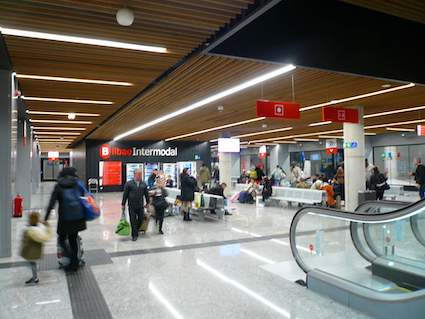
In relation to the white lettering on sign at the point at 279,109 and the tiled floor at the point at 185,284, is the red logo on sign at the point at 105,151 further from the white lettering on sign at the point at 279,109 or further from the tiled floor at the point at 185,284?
the white lettering on sign at the point at 279,109

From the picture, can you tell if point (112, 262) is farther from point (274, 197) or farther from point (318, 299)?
point (274, 197)

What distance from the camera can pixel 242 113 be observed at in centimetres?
1283

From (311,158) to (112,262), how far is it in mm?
26506

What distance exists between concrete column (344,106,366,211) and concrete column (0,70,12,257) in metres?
9.35

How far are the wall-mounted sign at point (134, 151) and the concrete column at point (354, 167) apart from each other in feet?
49.3

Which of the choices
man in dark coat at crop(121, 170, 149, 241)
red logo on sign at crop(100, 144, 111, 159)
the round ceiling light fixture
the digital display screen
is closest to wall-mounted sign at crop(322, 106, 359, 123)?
man in dark coat at crop(121, 170, 149, 241)

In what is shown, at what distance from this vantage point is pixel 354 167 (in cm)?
1115

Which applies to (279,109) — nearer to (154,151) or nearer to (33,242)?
(33,242)

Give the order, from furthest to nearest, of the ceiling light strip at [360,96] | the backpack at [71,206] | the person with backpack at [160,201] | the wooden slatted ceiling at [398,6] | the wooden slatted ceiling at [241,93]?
the ceiling light strip at [360,96]
the person with backpack at [160,201]
the wooden slatted ceiling at [241,93]
the backpack at [71,206]
the wooden slatted ceiling at [398,6]

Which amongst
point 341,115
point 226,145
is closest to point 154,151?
point 226,145

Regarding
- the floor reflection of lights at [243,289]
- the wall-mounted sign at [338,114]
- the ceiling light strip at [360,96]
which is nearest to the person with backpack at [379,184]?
the wall-mounted sign at [338,114]

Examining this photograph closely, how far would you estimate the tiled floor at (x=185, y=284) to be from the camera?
12.7ft

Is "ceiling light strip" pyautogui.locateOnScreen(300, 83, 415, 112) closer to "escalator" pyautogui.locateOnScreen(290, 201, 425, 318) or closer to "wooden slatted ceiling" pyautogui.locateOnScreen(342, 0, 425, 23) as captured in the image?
"wooden slatted ceiling" pyautogui.locateOnScreen(342, 0, 425, 23)

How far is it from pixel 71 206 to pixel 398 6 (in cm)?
537
